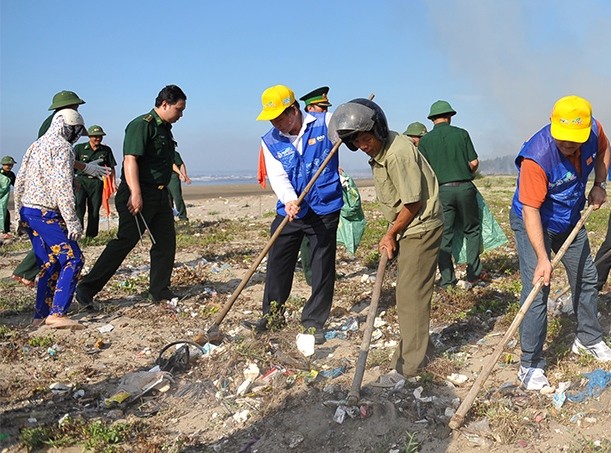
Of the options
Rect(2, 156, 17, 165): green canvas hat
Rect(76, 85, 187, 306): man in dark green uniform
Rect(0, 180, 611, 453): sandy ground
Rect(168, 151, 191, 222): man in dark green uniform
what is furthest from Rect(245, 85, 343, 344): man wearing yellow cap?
Rect(2, 156, 17, 165): green canvas hat

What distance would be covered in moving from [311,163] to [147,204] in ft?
6.24

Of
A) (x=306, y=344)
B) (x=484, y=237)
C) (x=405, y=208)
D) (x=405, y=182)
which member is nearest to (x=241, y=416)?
(x=306, y=344)

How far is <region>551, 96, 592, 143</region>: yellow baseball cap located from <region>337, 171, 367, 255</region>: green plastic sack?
3649mm

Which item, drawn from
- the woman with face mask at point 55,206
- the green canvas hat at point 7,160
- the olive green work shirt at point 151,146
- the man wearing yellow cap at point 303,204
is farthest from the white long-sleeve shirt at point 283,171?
the green canvas hat at point 7,160

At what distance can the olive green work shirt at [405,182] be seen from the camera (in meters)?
4.14

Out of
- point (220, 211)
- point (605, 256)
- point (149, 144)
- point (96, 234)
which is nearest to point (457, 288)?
point (605, 256)

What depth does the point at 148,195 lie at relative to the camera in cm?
632

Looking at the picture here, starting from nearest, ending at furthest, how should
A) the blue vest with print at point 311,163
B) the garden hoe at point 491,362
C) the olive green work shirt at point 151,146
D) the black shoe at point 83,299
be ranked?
the garden hoe at point 491,362, the blue vest with print at point 311,163, the olive green work shirt at point 151,146, the black shoe at point 83,299

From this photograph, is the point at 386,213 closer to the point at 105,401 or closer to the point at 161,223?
the point at 105,401

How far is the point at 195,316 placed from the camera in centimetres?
633

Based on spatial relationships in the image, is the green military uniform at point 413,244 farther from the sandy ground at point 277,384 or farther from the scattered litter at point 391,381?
the sandy ground at point 277,384

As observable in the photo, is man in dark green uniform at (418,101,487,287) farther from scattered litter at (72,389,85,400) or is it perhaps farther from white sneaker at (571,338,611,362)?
scattered litter at (72,389,85,400)

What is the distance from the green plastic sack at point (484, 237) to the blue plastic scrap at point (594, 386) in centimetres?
297

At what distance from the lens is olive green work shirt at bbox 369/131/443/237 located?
4141 mm
